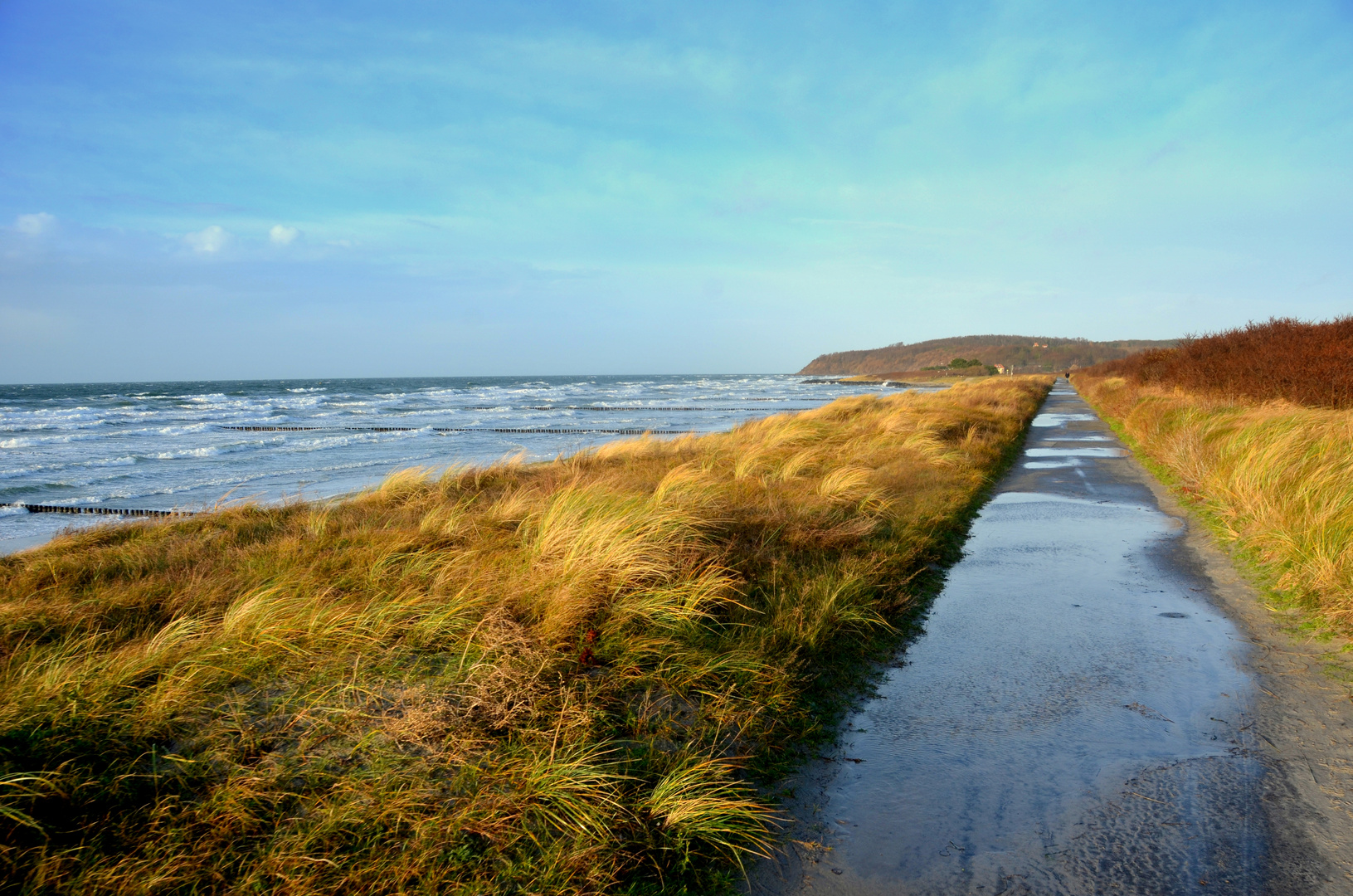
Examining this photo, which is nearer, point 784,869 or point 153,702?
point 784,869

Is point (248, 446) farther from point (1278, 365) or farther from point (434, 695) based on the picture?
point (1278, 365)

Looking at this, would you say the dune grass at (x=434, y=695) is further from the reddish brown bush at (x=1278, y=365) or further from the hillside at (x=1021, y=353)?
the hillside at (x=1021, y=353)

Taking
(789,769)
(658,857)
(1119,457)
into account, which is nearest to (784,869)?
(658,857)

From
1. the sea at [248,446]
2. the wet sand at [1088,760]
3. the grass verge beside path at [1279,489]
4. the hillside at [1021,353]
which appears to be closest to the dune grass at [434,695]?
the wet sand at [1088,760]

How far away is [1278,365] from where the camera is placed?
1811 cm

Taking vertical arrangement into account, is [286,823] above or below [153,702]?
below

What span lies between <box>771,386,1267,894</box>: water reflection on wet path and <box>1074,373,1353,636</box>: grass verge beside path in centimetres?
74

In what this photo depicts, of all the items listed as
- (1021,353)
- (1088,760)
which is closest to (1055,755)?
(1088,760)

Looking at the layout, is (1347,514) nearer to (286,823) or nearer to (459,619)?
(459,619)

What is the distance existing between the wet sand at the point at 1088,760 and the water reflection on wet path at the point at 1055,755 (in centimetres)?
1

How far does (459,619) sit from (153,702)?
1526 millimetres

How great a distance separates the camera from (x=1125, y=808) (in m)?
3.22

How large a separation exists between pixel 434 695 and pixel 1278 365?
21990mm

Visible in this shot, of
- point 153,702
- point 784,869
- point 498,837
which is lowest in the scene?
point 784,869
